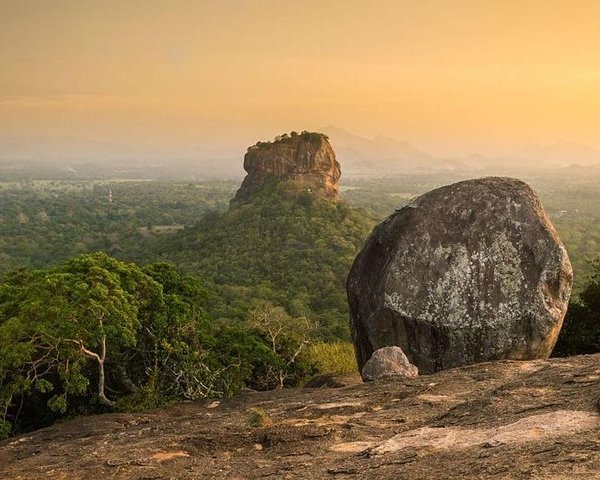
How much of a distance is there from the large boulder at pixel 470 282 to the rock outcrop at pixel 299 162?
208ft

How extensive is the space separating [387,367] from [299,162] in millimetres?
68654

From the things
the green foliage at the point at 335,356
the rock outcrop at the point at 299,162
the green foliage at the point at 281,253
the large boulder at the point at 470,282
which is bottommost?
the green foliage at the point at 335,356

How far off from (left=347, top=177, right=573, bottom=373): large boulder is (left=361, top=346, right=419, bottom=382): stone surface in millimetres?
1406

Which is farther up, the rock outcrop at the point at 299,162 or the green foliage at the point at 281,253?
the rock outcrop at the point at 299,162

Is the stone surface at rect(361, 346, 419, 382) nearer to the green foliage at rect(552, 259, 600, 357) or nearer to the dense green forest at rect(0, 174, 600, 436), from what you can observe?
the dense green forest at rect(0, 174, 600, 436)

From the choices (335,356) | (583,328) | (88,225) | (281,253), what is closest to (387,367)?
(583,328)

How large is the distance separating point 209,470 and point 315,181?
238 ft

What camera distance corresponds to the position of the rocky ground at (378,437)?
5469 mm

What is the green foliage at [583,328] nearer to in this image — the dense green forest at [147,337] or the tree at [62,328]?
the dense green forest at [147,337]

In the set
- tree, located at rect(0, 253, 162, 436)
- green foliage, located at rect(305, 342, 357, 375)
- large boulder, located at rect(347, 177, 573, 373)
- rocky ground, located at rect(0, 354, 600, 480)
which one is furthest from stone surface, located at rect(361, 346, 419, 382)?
green foliage, located at rect(305, 342, 357, 375)

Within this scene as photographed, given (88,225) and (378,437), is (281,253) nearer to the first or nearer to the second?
(378,437)

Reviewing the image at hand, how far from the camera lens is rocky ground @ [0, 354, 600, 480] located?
5.47 meters

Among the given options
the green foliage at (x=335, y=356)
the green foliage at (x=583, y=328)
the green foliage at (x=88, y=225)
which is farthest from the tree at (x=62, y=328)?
the green foliage at (x=88, y=225)

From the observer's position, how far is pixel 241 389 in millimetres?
18828
